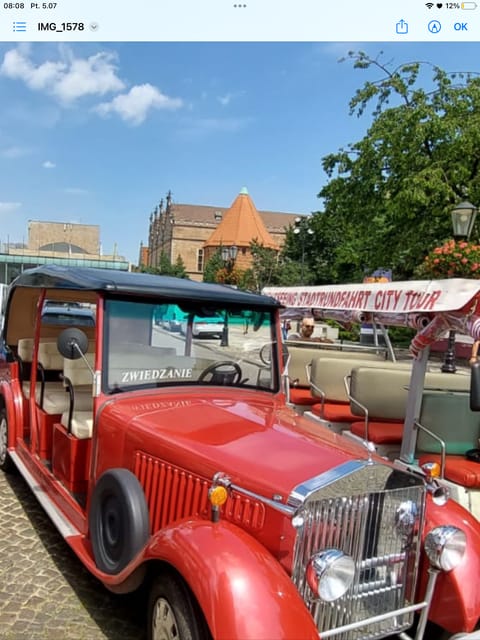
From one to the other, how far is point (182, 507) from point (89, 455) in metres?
1.25

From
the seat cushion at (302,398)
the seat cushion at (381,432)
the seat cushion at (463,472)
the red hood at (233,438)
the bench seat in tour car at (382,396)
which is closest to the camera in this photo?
the red hood at (233,438)

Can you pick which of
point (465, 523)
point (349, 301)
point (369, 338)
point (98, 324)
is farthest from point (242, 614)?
point (369, 338)

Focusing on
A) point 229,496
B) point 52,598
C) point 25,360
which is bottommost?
point 52,598

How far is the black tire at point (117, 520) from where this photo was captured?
9.06 feet

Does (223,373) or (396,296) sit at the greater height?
(396,296)

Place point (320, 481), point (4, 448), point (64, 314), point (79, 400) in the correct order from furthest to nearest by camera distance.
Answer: point (64, 314) < point (4, 448) < point (79, 400) < point (320, 481)

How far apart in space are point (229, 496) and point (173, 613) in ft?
1.82

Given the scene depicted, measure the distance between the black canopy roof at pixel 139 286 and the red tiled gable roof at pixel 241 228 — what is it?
73396 millimetres

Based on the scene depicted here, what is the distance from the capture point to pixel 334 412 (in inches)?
279

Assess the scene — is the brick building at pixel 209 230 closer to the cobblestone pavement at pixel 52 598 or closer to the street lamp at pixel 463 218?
the street lamp at pixel 463 218

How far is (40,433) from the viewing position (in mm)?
4645

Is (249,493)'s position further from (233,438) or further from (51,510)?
(51,510)

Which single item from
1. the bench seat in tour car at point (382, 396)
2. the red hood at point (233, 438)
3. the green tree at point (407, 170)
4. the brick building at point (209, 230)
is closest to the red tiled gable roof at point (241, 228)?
the brick building at point (209, 230)

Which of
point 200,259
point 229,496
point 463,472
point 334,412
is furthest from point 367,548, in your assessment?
point 200,259
